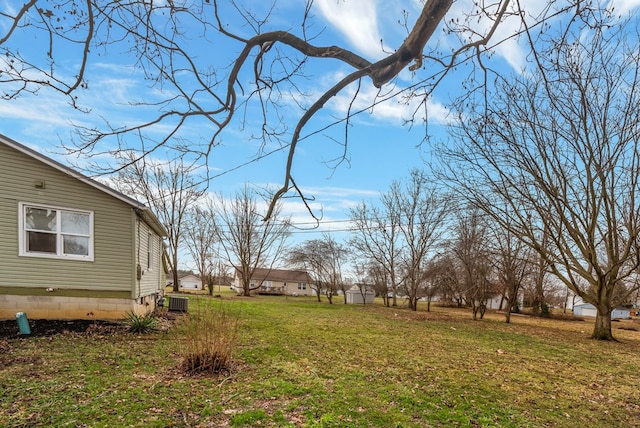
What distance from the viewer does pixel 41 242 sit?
933cm

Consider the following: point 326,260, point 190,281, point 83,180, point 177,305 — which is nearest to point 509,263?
point 326,260

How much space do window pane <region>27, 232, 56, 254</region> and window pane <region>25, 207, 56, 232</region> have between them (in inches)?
7.0

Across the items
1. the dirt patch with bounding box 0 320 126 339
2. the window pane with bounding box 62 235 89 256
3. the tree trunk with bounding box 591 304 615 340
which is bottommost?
the tree trunk with bounding box 591 304 615 340

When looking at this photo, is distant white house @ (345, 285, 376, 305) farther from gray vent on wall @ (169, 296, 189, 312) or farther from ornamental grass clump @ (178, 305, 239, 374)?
ornamental grass clump @ (178, 305, 239, 374)

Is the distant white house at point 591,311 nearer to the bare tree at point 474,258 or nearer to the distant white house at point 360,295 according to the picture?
the bare tree at point 474,258

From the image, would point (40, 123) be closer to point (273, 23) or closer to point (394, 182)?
point (273, 23)

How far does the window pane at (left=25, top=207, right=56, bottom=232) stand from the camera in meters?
9.21

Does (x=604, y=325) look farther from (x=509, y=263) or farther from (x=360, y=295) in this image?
(x=360, y=295)

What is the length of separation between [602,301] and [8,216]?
60.7 feet

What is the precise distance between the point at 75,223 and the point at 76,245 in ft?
1.97

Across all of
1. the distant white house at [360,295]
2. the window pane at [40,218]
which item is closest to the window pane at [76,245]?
the window pane at [40,218]

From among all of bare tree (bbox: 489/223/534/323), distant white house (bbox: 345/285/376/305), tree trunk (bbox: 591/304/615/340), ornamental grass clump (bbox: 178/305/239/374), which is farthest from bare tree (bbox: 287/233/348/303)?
ornamental grass clump (bbox: 178/305/239/374)

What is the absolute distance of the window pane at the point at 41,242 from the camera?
30.2ft

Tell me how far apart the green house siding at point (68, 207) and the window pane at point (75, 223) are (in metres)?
0.19
